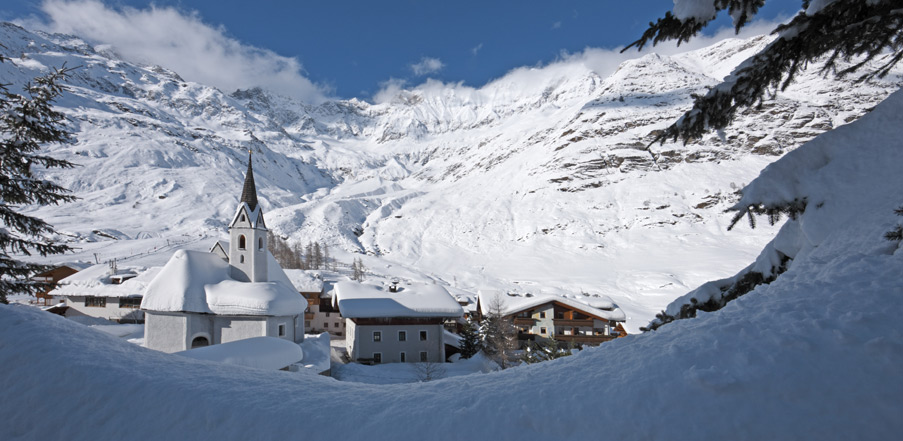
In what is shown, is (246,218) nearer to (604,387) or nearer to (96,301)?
(96,301)

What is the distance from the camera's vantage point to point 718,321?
10.5 ft

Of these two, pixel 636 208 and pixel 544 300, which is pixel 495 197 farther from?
pixel 544 300

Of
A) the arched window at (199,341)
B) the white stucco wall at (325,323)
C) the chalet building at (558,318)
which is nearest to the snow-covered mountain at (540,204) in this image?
the chalet building at (558,318)

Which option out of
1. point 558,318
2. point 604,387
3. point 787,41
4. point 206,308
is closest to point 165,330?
point 206,308

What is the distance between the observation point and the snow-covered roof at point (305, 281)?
44.1 m

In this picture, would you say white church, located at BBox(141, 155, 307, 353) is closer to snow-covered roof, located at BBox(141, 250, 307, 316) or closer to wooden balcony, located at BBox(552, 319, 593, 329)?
snow-covered roof, located at BBox(141, 250, 307, 316)

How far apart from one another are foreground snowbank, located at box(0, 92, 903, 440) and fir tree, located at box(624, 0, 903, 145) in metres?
1.63

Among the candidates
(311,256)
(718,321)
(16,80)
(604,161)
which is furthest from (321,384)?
(16,80)

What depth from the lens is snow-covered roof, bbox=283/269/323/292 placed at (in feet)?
145

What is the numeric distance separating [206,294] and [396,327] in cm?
1311

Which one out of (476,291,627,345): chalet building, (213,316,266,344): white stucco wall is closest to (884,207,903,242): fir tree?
(213,316,266,344): white stucco wall

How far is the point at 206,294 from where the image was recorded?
994 inches

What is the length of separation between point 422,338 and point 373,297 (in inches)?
199

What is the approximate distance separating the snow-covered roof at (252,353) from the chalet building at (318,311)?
2875 centimetres
